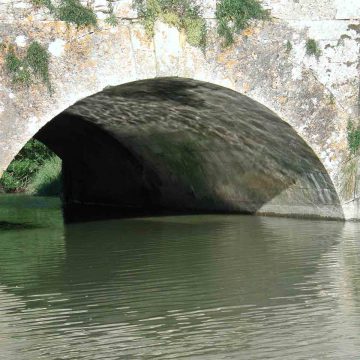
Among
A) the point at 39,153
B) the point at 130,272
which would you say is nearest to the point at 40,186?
the point at 39,153

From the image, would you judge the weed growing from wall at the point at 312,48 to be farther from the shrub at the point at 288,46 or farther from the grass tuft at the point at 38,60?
the grass tuft at the point at 38,60

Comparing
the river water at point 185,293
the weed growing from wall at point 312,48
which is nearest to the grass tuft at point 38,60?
the river water at point 185,293

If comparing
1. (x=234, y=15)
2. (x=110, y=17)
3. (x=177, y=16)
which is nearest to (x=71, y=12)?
(x=110, y=17)

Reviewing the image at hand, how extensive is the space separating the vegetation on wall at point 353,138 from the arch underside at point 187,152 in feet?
1.61

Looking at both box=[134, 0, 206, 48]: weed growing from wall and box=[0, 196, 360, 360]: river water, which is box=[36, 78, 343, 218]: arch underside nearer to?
box=[134, 0, 206, 48]: weed growing from wall

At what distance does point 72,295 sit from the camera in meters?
→ 7.25

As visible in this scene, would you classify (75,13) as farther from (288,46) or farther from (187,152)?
(187,152)

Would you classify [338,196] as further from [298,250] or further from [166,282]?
[166,282]

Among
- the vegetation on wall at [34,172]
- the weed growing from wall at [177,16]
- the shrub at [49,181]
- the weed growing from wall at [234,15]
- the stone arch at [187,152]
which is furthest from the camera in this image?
the vegetation on wall at [34,172]

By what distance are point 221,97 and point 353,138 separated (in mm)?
1788

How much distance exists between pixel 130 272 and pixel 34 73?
2.48 m

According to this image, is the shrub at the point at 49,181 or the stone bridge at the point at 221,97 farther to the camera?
the shrub at the point at 49,181

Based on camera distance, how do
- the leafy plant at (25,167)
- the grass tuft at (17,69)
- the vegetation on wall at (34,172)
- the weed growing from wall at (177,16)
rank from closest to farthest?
the grass tuft at (17,69)
the weed growing from wall at (177,16)
the vegetation on wall at (34,172)
the leafy plant at (25,167)

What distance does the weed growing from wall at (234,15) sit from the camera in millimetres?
10453
